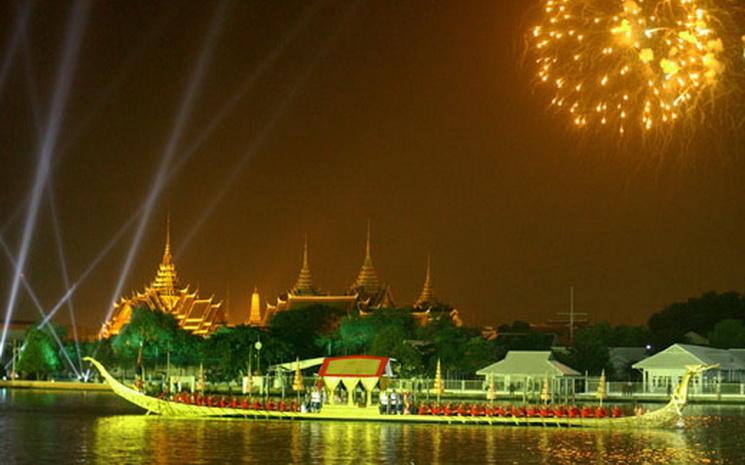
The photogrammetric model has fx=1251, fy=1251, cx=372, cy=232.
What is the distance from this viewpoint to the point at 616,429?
34.5 m

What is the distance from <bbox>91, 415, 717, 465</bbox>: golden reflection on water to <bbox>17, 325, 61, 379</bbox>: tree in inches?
1341

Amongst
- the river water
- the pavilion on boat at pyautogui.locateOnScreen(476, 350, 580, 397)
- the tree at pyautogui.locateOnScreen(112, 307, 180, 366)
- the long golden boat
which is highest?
the tree at pyautogui.locateOnScreen(112, 307, 180, 366)

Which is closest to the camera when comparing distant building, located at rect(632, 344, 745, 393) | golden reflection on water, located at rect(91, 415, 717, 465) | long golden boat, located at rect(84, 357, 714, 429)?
golden reflection on water, located at rect(91, 415, 717, 465)

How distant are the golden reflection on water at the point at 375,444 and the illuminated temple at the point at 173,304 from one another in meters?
54.7

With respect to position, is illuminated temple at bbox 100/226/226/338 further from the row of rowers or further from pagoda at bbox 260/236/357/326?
the row of rowers

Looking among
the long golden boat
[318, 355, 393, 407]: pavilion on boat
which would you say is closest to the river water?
the long golden boat

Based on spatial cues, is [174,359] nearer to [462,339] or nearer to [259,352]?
[259,352]

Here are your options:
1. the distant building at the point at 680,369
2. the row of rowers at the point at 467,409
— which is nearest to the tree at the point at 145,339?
the distant building at the point at 680,369

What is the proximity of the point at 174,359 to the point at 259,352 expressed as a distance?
12.0 m

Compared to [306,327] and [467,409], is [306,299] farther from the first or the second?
[467,409]

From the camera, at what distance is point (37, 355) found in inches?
2753

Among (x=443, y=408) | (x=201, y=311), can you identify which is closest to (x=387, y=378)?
(x=443, y=408)

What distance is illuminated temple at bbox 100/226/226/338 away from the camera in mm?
91812

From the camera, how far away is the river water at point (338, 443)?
89.6 feet
